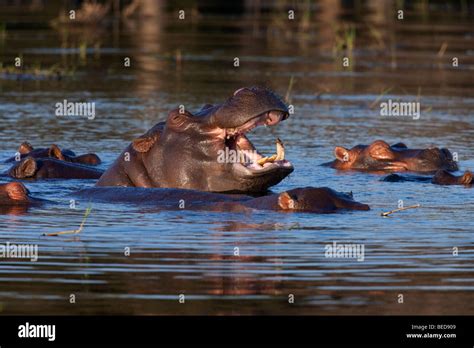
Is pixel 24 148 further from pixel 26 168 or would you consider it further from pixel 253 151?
pixel 253 151

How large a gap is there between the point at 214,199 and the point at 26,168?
2.58 meters

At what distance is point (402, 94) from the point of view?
60.5 ft

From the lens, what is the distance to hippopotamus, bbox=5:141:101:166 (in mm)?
12344

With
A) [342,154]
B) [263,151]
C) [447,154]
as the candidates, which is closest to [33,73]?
[263,151]

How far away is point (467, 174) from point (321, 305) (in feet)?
15.4

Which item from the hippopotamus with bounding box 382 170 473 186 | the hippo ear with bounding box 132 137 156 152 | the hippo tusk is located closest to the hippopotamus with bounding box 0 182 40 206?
the hippo ear with bounding box 132 137 156 152

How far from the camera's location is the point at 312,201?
9484 mm

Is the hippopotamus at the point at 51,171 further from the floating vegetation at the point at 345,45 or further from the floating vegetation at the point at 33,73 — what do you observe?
the floating vegetation at the point at 345,45

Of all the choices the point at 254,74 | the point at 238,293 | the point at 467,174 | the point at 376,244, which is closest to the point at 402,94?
the point at 254,74

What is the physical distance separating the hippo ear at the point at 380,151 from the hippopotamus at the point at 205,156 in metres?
2.61

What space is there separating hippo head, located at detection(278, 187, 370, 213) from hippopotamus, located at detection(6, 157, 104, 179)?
2.85m

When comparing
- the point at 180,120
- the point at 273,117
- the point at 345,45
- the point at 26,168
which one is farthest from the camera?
the point at 345,45

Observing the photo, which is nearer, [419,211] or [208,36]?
[419,211]

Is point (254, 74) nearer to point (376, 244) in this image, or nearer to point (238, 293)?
point (376, 244)
